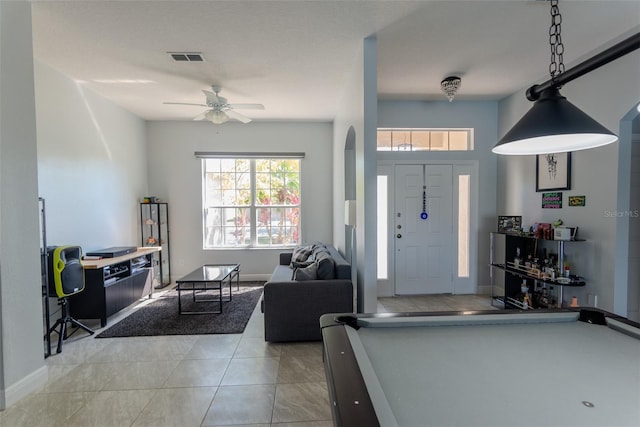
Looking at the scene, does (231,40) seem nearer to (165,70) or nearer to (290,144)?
(165,70)

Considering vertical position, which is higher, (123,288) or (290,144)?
(290,144)

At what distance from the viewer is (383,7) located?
85.9 inches

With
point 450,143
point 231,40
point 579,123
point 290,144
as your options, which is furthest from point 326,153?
point 579,123

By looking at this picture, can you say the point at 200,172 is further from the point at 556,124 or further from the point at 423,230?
the point at 556,124

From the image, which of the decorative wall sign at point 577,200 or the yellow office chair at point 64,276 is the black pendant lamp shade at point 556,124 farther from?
the yellow office chair at point 64,276

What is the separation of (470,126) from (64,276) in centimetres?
545

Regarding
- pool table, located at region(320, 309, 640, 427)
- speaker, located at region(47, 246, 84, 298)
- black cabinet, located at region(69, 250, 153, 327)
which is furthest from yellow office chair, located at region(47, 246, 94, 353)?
pool table, located at region(320, 309, 640, 427)

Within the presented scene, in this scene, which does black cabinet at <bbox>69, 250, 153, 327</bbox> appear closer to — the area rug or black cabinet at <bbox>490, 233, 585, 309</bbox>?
the area rug

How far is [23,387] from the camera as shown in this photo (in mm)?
2053

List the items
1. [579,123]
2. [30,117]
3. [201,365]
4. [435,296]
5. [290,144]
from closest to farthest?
[579,123]
[30,117]
[201,365]
[435,296]
[290,144]

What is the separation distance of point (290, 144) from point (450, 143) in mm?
2753

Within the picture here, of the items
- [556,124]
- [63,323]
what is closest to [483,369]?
[556,124]

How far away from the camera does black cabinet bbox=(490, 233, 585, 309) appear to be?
3.09 m

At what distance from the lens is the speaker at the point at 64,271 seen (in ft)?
8.72
